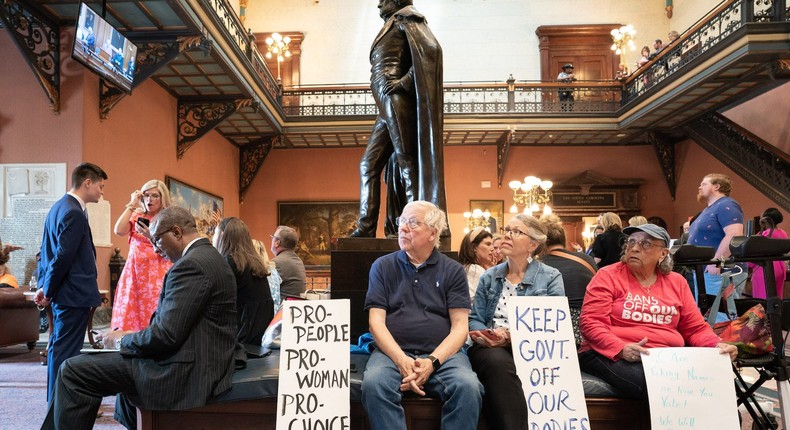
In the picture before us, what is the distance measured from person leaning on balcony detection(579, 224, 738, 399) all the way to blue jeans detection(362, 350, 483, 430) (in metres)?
0.76

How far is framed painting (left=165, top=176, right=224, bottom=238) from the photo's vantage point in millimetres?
10234

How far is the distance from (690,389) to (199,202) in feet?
34.5

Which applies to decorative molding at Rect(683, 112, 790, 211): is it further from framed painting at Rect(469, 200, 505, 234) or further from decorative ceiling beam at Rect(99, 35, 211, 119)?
decorative ceiling beam at Rect(99, 35, 211, 119)

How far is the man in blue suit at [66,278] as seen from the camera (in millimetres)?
3555

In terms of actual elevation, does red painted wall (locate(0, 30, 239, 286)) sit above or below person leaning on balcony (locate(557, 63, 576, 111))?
below

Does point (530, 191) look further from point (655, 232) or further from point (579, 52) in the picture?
point (655, 232)

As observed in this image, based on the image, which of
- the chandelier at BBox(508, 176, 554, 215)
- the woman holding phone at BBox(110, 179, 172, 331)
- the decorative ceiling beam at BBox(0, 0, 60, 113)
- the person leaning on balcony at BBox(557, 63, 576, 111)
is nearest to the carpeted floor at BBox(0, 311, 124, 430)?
the woman holding phone at BBox(110, 179, 172, 331)

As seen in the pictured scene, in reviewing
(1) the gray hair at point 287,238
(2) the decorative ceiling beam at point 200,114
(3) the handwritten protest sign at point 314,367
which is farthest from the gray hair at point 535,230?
(2) the decorative ceiling beam at point 200,114

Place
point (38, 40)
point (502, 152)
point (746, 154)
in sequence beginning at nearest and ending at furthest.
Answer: point (38, 40), point (746, 154), point (502, 152)

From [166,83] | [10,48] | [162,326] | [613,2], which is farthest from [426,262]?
[613,2]

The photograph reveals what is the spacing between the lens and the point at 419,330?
8.93 feet

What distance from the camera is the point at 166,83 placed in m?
9.85

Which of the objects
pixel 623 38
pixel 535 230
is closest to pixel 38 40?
pixel 535 230

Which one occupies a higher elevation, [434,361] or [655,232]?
[655,232]
